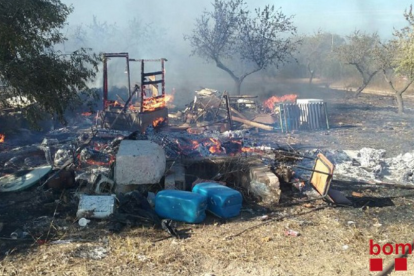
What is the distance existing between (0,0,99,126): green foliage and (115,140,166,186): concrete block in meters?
1.72

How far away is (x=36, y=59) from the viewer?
23.1ft

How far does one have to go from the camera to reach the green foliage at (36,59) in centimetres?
639

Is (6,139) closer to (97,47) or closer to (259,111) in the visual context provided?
(259,111)

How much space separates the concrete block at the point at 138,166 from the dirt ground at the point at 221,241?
109 cm

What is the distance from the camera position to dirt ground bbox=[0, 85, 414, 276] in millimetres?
5031

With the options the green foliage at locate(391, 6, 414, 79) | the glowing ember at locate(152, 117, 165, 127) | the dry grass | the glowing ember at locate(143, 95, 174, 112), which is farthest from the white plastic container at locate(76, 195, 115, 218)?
the green foliage at locate(391, 6, 414, 79)

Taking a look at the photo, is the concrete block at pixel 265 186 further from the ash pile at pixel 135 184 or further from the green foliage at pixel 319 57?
the green foliage at pixel 319 57

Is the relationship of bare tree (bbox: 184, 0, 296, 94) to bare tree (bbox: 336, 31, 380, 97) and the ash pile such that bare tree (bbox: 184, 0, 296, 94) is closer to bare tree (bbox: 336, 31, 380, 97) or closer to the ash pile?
bare tree (bbox: 336, 31, 380, 97)

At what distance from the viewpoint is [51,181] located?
783 cm

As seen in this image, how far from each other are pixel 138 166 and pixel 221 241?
2434mm

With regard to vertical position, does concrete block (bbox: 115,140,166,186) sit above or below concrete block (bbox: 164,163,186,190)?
above

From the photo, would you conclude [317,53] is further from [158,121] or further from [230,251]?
[230,251]

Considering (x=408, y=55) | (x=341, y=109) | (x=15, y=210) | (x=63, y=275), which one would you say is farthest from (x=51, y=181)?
(x=341, y=109)

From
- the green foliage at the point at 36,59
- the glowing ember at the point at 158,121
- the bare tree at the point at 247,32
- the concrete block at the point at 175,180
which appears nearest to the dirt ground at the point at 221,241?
the concrete block at the point at 175,180
